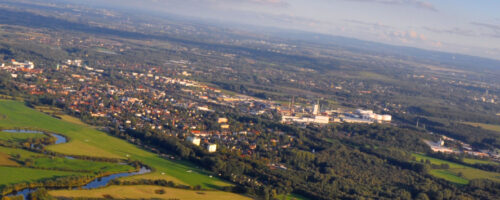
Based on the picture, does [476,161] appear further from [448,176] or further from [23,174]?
[23,174]

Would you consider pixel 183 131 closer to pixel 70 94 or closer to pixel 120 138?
pixel 120 138

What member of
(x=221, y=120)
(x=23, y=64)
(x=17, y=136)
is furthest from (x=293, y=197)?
(x=23, y=64)

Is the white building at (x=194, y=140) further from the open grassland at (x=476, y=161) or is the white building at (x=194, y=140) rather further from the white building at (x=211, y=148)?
the open grassland at (x=476, y=161)

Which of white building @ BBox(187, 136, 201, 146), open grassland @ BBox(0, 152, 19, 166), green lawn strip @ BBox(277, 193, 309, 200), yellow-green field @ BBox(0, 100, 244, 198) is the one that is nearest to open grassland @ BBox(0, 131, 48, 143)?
yellow-green field @ BBox(0, 100, 244, 198)

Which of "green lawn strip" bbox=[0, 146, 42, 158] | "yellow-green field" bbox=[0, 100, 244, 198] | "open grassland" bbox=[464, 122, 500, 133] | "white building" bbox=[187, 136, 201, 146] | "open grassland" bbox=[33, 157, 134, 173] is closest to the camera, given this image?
"open grassland" bbox=[33, 157, 134, 173]

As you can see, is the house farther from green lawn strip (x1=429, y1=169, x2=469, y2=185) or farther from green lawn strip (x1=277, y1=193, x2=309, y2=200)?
green lawn strip (x1=277, y1=193, x2=309, y2=200)

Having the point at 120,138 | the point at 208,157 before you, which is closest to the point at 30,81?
the point at 120,138

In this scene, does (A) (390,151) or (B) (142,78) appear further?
(B) (142,78)
